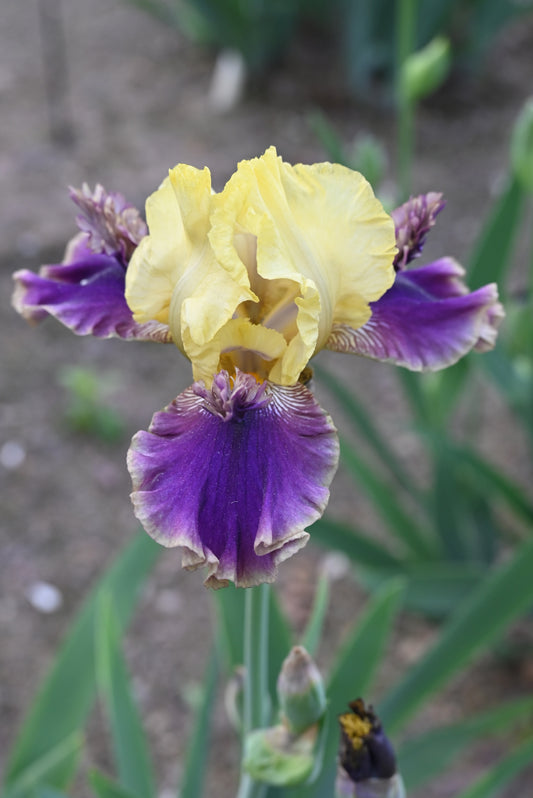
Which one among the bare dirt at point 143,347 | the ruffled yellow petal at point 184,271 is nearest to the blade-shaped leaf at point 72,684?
the bare dirt at point 143,347

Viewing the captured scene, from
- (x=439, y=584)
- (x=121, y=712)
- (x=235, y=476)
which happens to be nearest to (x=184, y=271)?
(x=235, y=476)

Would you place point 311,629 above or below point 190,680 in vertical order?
above

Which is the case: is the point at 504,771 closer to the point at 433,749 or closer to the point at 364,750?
the point at 433,749

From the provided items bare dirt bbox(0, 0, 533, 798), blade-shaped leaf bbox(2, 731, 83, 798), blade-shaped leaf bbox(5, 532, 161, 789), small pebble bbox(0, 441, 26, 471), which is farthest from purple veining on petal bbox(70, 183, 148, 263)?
small pebble bbox(0, 441, 26, 471)

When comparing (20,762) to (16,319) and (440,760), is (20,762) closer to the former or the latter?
(440,760)

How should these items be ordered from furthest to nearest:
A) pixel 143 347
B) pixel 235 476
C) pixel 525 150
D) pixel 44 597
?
pixel 143 347 < pixel 44 597 < pixel 525 150 < pixel 235 476

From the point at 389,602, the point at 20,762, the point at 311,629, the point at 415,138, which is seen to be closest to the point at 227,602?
the point at 311,629

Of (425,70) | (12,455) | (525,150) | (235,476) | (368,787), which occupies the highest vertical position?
(425,70)
